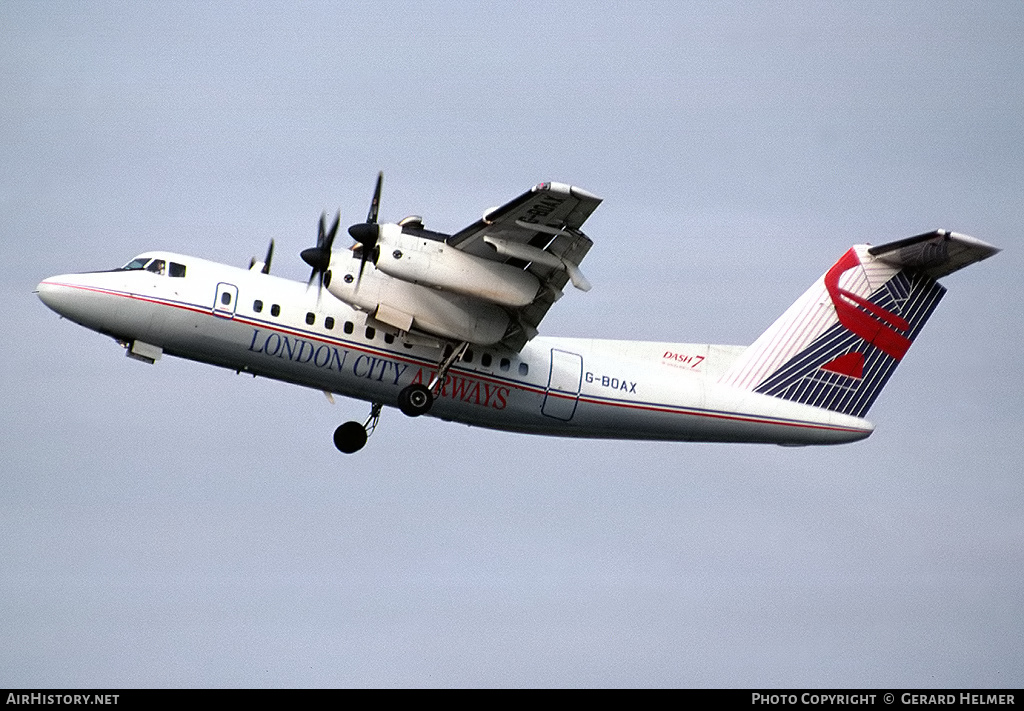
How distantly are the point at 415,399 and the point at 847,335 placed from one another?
28.4ft

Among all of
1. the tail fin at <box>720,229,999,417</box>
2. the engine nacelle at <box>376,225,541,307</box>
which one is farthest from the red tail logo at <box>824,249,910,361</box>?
the engine nacelle at <box>376,225,541,307</box>

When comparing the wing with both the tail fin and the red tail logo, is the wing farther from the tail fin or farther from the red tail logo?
the red tail logo

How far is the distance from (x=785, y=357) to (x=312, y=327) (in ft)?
30.1

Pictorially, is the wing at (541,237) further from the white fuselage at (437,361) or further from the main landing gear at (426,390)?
the white fuselage at (437,361)

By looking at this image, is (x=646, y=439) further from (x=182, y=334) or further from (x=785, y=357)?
(x=182, y=334)

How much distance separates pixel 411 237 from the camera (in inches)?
961

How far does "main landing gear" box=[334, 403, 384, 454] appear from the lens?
91.4 ft

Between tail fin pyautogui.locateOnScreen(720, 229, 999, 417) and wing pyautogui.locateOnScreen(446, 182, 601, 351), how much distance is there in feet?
15.2

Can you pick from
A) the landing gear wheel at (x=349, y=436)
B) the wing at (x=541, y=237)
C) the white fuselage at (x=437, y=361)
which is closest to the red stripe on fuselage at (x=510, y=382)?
the white fuselage at (x=437, y=361)

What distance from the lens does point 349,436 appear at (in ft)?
91.4
